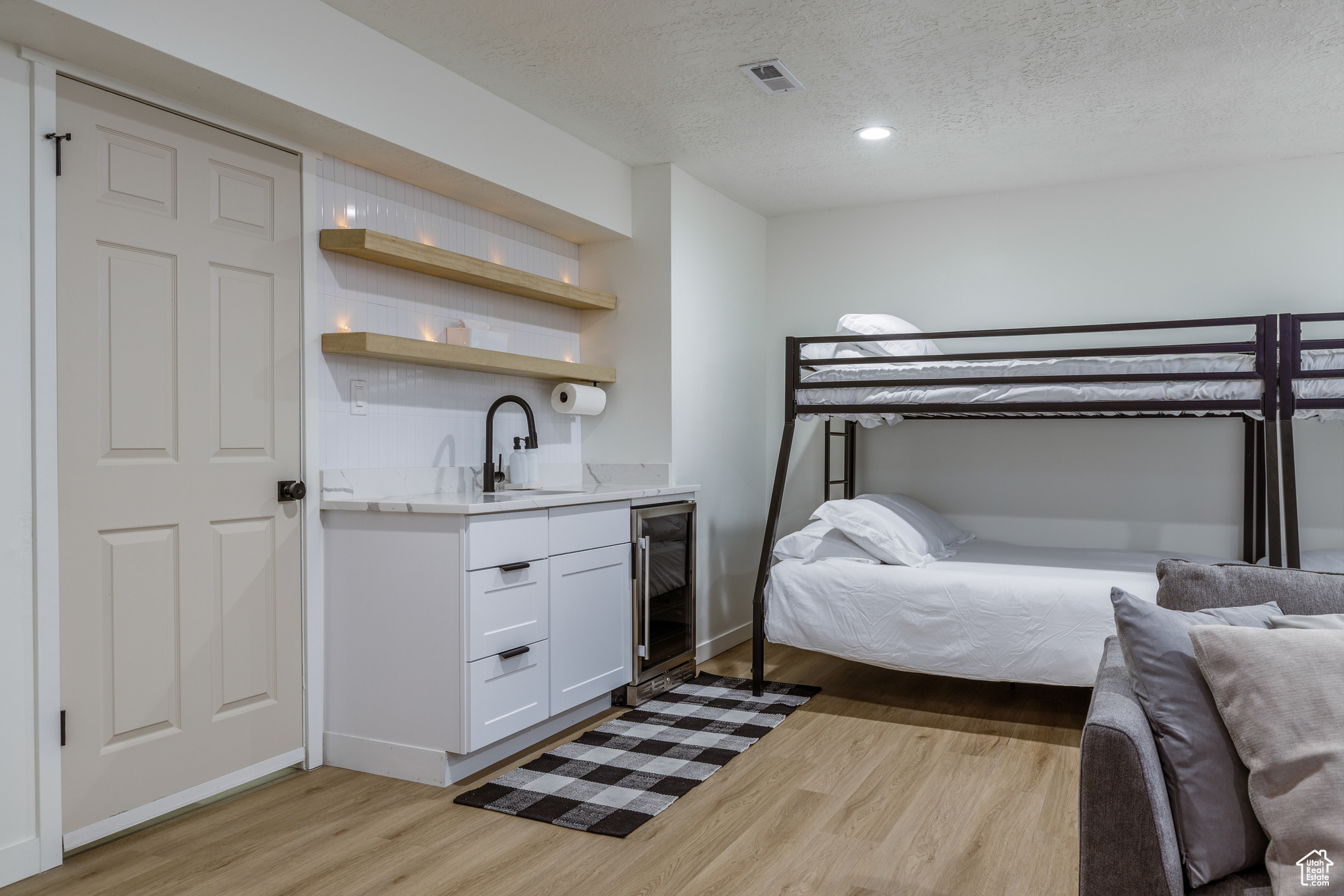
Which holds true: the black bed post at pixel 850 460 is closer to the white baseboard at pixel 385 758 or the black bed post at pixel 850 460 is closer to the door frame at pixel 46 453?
the white baseboard at pixel 385 758

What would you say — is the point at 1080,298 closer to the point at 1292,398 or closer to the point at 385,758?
the point at 1292,398

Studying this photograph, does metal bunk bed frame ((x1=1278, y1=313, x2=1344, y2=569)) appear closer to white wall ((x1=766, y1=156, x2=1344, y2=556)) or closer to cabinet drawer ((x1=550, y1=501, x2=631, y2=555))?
white wall ((x1=766, y1=156, x2=1344, y2=556))

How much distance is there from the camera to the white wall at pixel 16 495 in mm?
2045

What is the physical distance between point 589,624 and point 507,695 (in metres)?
0.49

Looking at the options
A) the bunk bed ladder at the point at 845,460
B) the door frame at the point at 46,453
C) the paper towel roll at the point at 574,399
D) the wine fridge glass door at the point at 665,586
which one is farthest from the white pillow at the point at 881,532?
the door frame at the point at 46,453

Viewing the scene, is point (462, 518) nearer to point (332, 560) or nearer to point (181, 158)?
point (332, 560)

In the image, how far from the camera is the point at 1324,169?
153 inches

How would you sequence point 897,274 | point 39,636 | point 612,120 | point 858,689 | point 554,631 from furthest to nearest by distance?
point 897,274, point 858,689, point 612,120, point 554,631, point 39,636

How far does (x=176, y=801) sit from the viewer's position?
2.42 meters

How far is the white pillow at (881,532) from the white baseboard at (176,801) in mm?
2145

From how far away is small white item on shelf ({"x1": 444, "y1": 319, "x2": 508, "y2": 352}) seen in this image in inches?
131

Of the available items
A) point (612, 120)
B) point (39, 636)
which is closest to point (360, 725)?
point (39, 636)

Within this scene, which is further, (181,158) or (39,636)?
(181,158)

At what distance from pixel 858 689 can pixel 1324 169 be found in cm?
307
